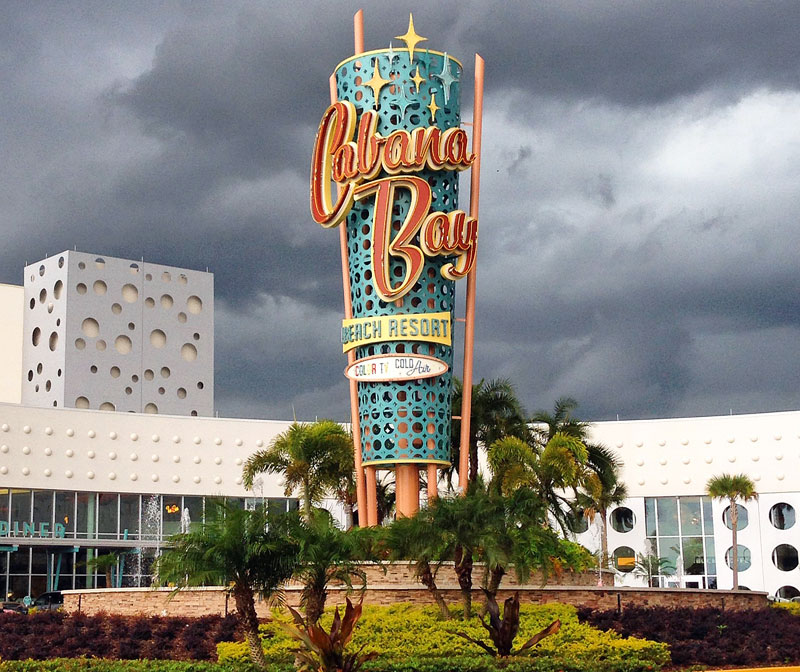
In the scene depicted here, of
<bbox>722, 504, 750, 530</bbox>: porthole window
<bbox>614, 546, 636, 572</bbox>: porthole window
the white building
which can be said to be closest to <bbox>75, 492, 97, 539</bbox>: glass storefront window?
the white building

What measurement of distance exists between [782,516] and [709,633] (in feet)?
107

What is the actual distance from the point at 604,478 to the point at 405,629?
2285cm

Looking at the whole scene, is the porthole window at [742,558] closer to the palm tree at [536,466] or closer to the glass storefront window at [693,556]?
the glass storefront window at [693,556]

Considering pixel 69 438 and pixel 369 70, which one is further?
pixel 69 438

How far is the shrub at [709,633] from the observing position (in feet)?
98.5

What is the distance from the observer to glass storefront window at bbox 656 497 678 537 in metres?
64.9

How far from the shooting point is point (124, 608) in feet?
114

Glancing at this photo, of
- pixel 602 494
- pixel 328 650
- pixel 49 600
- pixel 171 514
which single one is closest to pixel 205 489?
pixel 171 514

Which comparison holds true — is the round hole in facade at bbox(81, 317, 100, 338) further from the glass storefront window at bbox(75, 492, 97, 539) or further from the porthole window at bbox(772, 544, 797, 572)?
the porthole window at bbox(772, 544, 797, 572)

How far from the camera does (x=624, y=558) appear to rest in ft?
215

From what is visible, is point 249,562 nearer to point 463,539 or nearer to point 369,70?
point 463,539

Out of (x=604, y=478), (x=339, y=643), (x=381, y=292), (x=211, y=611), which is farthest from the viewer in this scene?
(x=604, y=478)

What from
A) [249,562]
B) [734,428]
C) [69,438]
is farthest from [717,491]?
[249,562]

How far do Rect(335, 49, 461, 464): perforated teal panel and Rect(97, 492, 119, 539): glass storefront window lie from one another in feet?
75.1
